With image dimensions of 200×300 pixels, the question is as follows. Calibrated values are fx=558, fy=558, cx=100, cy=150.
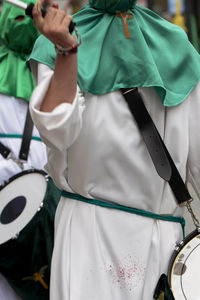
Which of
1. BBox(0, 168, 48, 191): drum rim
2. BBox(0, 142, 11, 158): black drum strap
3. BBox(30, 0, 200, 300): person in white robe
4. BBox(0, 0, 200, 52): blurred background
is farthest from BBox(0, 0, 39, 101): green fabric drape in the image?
BBox(0, 0, 200, 52): blurred background

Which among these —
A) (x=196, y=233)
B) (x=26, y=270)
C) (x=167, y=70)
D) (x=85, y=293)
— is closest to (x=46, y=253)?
(x=26, y=270)

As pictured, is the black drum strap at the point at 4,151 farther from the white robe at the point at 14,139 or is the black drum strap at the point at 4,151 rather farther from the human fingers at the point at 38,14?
the human fingers at the point at 38,14

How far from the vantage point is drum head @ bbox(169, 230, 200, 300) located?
6.76 ft

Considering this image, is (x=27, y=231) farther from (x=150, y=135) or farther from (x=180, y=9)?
(x=180, y=9)

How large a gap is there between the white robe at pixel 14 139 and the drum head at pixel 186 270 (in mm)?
1458

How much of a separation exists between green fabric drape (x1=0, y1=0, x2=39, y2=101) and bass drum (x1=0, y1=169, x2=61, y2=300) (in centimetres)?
64

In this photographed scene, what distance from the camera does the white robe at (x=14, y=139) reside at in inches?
133

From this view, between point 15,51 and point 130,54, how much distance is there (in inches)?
65.7

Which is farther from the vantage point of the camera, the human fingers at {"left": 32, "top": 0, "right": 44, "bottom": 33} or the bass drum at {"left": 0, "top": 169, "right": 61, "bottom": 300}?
the bass drum at {"left": 0, "top": 169, "right": 61, "bottom": 300}

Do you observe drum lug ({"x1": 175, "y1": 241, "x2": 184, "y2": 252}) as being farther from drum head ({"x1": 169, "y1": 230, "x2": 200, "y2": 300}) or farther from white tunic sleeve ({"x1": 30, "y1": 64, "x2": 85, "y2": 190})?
white tunic sleeve ({"x1": 30, "y1": 64, "x2": 85, "y2": 190})

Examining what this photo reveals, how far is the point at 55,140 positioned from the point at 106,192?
1.26 feet

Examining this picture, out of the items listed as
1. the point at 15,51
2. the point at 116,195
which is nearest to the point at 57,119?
the point at 116,195

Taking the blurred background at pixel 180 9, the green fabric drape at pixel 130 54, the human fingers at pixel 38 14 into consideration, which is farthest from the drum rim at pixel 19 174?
the blurred background at pixel 180 9

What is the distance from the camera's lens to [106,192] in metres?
2.22
